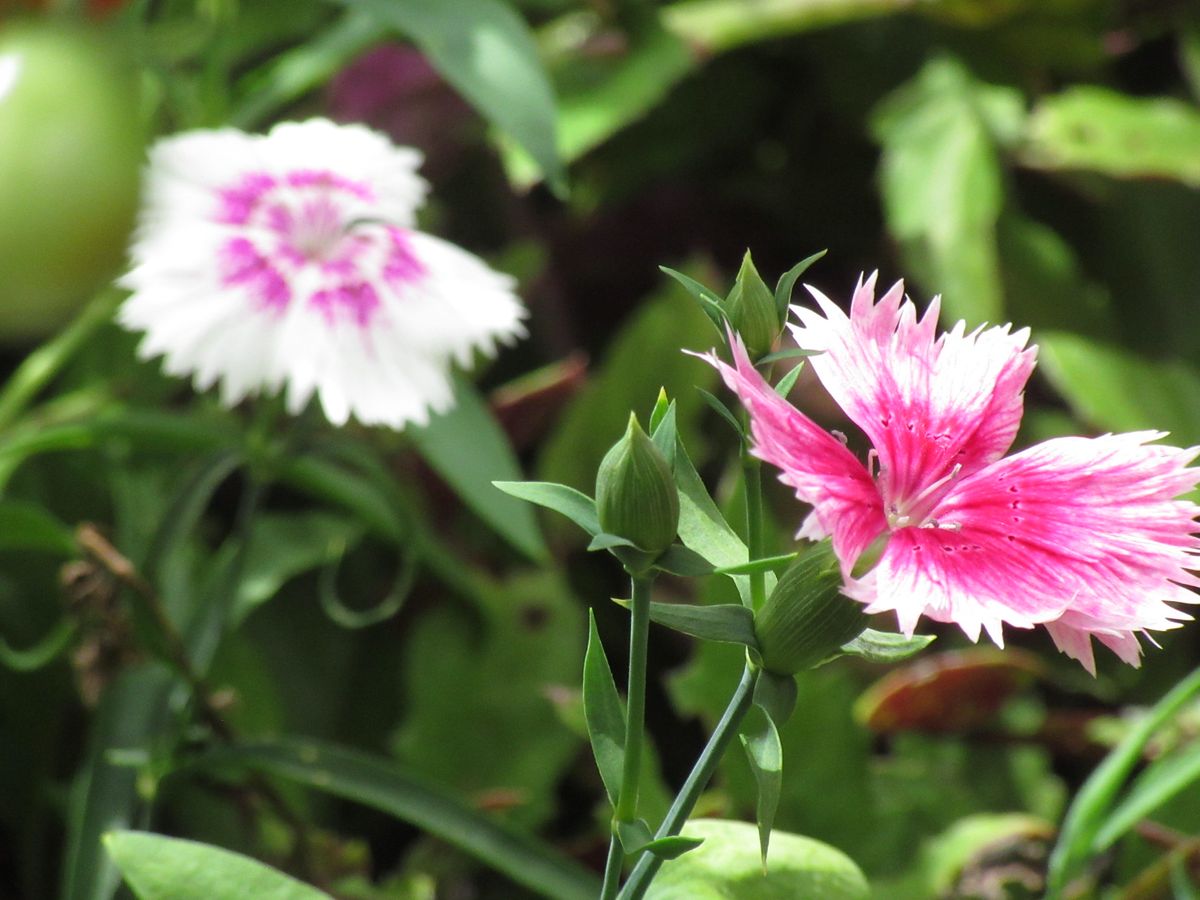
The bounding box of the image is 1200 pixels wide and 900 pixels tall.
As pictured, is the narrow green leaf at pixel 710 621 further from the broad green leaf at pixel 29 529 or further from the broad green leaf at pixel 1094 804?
the broad green leaf at pixel 29 529

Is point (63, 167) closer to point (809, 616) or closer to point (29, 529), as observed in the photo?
point (29, 529)

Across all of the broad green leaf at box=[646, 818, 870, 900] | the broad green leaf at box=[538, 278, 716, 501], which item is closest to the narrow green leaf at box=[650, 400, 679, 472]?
the broad green leaf at box=[646, 818, 870, 900]

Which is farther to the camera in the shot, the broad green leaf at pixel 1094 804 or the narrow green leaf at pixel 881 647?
the broad green leaf at pixel 1094 804

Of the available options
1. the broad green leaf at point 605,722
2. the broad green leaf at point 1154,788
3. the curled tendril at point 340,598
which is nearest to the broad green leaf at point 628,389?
the curled tendril at point 340,598

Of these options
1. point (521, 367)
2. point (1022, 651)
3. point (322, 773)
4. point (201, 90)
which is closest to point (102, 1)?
point (201, 90)

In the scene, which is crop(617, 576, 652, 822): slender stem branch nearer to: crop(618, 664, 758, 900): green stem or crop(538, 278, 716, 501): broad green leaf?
crop(618, 664, 758, 900): green stem

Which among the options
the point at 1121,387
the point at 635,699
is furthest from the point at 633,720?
the point at 1121,387
